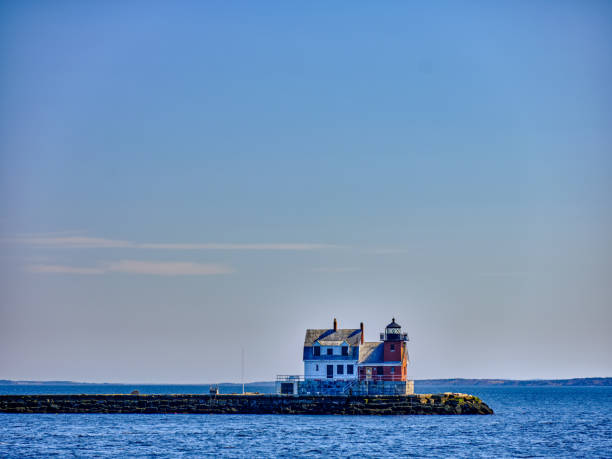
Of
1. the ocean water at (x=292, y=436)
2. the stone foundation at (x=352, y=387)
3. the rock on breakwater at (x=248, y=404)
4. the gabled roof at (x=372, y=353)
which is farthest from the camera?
the gabled roof at (x=372, y=353)

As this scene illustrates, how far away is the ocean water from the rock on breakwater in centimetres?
112

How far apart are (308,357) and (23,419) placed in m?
30.5

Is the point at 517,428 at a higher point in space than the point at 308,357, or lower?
lower

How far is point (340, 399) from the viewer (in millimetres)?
93500

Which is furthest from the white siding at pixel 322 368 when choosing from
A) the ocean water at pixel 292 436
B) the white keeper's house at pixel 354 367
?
the ocean water at pixel 292 436

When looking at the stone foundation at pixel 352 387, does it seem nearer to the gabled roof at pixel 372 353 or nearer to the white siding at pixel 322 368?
the white siding at pixel 322 368

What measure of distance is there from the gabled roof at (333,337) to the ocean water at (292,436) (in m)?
9.32

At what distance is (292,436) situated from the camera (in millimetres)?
75500

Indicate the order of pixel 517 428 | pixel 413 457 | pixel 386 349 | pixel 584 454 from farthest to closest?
1. pixel 386 349
2. pixel 517 428
3. pixel 584 454
4. pixel 413 457

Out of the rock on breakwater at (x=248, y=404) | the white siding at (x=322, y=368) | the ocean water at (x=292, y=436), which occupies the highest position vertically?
the white siding at (x=322, y=368)

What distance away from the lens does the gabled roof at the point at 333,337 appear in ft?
321

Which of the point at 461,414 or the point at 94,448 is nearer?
the point at 94,448

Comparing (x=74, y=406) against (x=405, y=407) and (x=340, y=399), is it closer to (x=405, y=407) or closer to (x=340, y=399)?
(x=340, y=399)

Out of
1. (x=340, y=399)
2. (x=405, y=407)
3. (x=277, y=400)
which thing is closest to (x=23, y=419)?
(x=277, y=400)
